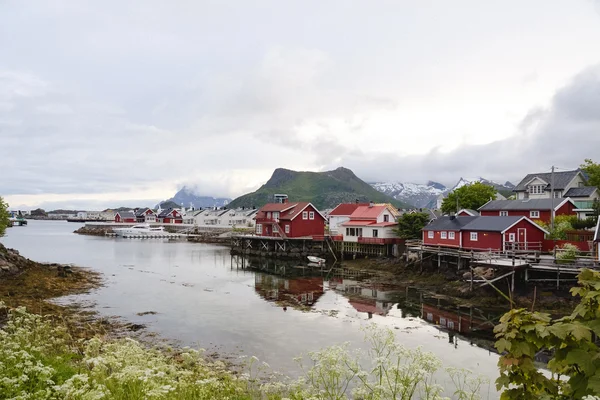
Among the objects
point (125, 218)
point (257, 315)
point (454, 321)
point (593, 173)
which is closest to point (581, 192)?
point (593, 173)

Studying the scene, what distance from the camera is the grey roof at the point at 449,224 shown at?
41156 mm

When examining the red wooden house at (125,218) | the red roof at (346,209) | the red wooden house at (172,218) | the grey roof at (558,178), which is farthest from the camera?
the red wooden house at (125,218)

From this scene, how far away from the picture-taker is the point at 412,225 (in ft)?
169

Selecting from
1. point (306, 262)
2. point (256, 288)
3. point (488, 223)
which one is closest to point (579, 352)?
point (256, 288)

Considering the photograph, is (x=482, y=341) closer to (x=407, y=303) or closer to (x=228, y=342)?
(x=407, y=303)

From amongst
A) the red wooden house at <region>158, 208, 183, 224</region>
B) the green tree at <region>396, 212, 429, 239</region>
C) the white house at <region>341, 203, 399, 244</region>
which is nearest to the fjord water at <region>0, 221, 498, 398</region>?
the white house at <region>341, 203, 399, 244</region>

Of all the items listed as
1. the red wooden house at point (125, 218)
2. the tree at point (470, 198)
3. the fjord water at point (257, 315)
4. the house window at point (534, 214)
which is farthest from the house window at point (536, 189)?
the red wooden house at point (125, 218)

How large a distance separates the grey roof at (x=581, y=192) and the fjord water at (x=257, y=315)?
3387cm

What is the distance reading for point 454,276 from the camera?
35844 millimetres

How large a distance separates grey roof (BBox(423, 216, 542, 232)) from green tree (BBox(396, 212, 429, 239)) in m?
5.77

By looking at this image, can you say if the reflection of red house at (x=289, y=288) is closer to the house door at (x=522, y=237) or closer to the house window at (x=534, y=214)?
the house door at (x=522, y=237)

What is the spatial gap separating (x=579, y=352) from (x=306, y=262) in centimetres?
5146

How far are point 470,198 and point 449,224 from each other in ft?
76.2

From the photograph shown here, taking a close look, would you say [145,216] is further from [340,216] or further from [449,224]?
[449,224]
